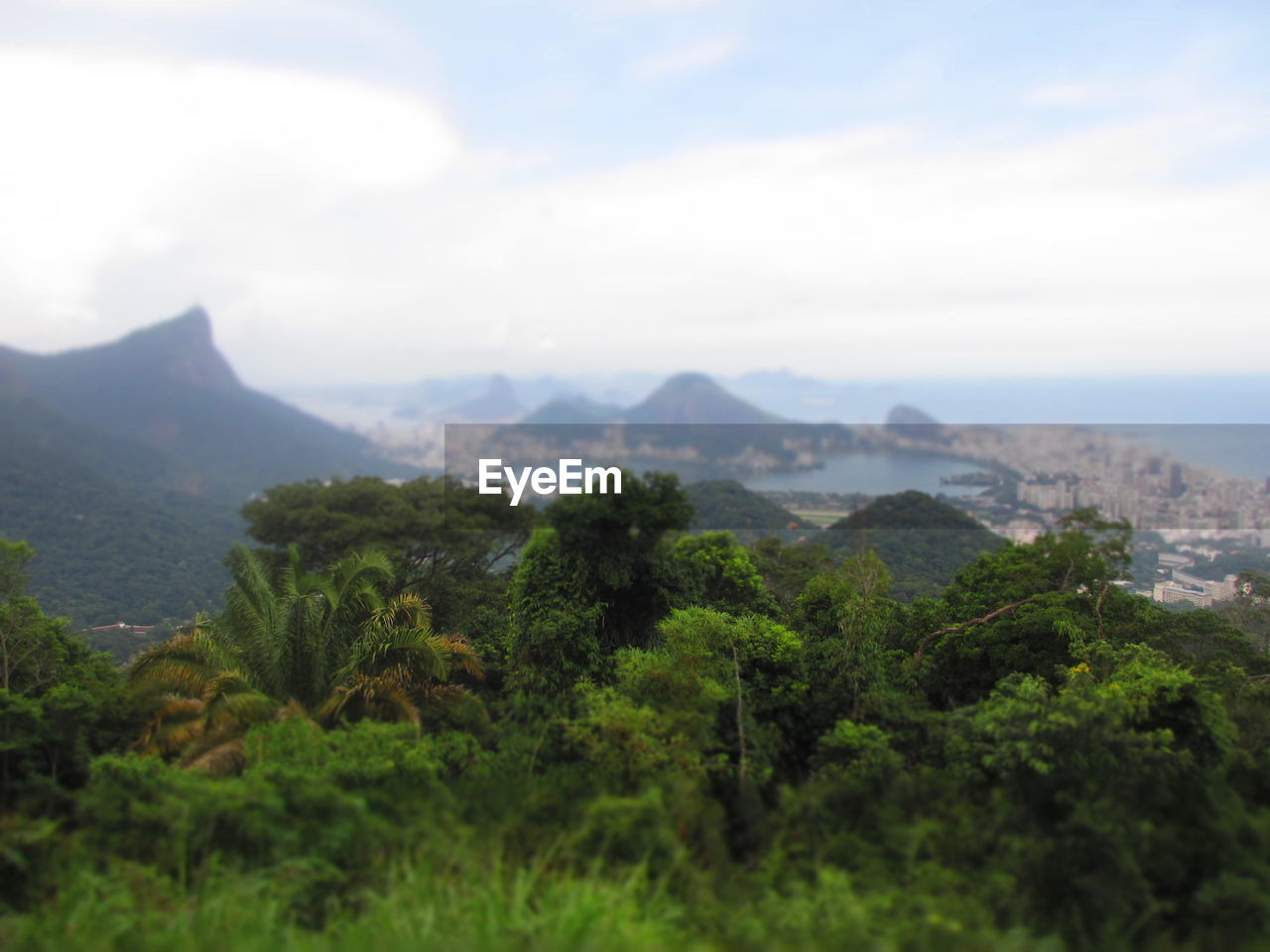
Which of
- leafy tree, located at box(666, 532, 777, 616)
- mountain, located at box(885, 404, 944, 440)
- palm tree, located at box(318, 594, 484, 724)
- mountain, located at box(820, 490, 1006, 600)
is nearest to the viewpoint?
palm tree, located at box(318, 594, 484, 724)

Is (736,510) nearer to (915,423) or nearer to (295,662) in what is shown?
(295,662)

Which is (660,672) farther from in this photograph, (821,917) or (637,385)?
(637,385)

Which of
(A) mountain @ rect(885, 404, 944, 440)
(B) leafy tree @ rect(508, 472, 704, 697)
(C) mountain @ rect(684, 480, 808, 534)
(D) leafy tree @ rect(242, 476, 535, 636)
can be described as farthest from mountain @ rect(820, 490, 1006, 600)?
(A) mountain @ rect(885, 404, 944, 440)

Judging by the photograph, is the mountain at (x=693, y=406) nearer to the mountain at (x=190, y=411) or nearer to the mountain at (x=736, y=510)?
the mountain at (x=190, y=411)

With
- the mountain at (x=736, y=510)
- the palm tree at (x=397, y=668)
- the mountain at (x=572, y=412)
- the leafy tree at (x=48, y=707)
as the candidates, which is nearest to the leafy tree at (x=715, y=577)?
the palm tree at (x=397, y=668)

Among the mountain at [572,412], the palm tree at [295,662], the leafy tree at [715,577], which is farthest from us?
the mountain at [572,412]

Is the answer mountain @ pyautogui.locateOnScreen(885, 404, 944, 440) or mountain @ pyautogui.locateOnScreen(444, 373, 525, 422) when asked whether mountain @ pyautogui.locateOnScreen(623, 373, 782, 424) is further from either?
mountain @ pyautogui.locateOnScreen(444, 373, 525, 422)
